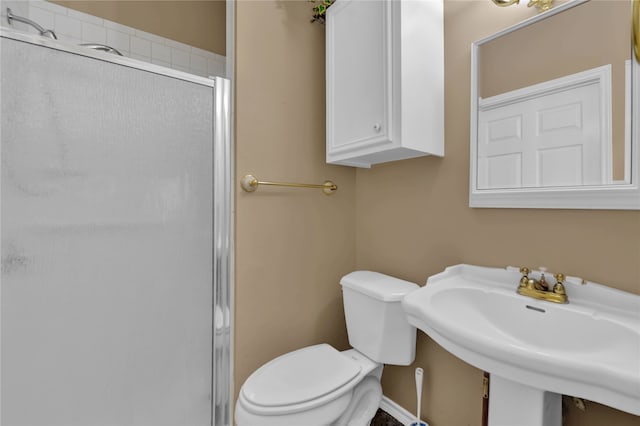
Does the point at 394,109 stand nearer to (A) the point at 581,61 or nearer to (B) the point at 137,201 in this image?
(A) the point at 581,61

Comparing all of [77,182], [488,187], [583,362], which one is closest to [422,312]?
[583,362]

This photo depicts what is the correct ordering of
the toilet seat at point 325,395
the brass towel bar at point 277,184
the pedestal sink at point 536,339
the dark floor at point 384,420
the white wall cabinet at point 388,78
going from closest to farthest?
the pedestal sink at point 536,339 → the toilet seat at point 325,395 → the white wall cabinet at point 388,78 → the brass towel bar at point 277,184 → the dark floor at point 384,420

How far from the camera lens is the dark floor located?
1434 millimetres

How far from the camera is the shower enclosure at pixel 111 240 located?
87 centimetres

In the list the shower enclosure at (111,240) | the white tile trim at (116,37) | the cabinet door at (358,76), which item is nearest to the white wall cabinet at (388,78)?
the cabinet door at (358,76)

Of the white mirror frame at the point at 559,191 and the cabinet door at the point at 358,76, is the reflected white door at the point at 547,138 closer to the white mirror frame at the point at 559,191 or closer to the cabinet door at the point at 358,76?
the white mirror frame at the point at 559,191

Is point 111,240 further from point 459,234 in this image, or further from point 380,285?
point 459,234

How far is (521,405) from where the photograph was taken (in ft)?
2.56

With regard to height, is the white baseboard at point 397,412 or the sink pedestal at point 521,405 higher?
the sink pedestal at point 521,405

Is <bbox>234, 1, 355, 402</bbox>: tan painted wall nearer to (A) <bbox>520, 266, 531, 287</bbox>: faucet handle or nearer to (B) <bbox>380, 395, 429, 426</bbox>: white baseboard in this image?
(B) <bbox>380, 395, 429, 426</bbox>: white baseboard

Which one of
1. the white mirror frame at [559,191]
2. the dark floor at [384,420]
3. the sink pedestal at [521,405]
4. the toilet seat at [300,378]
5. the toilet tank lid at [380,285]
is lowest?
the dark floor at [384,420]

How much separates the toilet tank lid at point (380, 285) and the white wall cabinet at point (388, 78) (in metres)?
0.54

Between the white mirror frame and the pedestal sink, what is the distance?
0.74ft

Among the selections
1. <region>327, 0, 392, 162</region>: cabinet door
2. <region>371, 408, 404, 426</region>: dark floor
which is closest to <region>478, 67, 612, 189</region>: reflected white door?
<region>327, 0, 392, 162</region>: cabinet door
